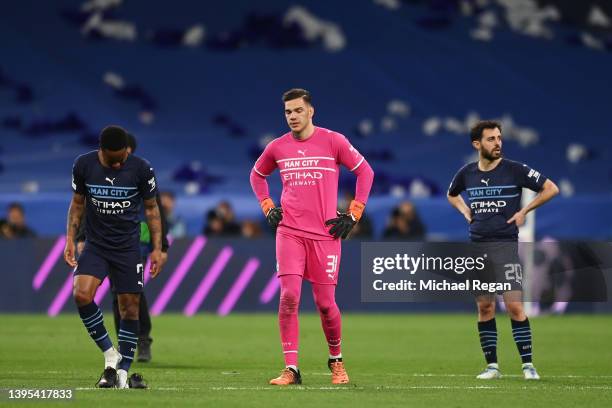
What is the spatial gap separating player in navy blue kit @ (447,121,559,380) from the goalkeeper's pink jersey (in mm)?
1538

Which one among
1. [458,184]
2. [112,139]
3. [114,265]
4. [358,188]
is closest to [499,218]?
[458,184]

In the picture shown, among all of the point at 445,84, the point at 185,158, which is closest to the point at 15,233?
the point at 185,158

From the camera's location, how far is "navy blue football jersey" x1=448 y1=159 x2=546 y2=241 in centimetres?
1205

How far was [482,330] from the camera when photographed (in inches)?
483

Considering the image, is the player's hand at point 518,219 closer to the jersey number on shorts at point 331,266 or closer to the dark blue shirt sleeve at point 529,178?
the dark blue shirt sleeve at point 529,178

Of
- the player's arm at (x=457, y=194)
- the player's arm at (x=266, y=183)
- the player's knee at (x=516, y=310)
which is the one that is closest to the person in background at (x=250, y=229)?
the player's arm at (x=457, y=194)

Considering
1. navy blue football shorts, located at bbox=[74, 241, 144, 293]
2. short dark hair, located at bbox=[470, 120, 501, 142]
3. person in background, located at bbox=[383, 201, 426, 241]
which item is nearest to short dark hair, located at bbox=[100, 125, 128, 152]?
navy blue football shorts, located at bbox=[74, 241, 144, 293]

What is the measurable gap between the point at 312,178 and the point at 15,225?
12661mm

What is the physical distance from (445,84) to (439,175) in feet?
10.5

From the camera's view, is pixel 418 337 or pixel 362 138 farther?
pixel 362 138

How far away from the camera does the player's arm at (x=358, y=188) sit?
10922 millimetres

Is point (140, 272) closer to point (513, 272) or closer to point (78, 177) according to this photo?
point (78, 177)

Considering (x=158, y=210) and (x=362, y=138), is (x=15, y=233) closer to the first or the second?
(x=362, y=138)

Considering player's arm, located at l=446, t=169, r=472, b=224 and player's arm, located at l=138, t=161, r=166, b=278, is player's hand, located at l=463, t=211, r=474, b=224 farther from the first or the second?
player's arm, located at l=138, t=161, r=166, b=278
